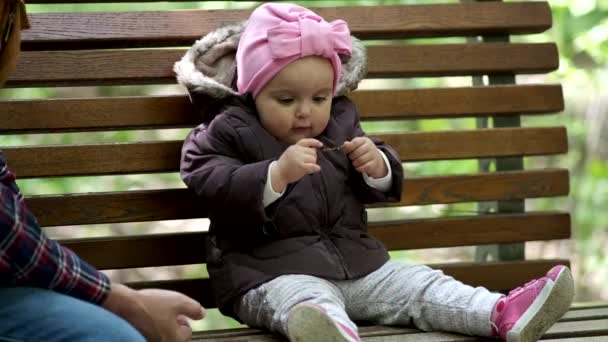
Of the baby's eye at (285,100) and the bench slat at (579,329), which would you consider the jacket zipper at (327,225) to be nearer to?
the baby's eye at (285,100)

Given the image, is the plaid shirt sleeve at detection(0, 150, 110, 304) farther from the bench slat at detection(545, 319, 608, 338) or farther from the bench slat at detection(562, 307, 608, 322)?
the bench slat at detection(562, 307, 608, 322)

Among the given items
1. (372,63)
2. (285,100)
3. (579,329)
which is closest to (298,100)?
(285,100)

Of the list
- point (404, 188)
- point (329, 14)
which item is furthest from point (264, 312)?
point (329, 14)

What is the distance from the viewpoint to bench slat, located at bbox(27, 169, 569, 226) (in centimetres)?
305

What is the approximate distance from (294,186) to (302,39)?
1.30 feet

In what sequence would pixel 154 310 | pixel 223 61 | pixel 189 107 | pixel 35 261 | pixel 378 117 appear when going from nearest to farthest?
pixel 35 261, pixel 154 310, pixel 223 61, pixel 189 107, pixel 378 117

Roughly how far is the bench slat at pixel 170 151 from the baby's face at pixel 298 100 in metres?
0.41

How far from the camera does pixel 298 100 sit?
2803 mm

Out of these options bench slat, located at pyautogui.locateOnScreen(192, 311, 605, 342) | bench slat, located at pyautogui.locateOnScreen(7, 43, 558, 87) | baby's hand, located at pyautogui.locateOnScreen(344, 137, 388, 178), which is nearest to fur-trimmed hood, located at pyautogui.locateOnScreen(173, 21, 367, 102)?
bench slat, located at pyautogui.locateOnScreen(7, 43, 558, 87)

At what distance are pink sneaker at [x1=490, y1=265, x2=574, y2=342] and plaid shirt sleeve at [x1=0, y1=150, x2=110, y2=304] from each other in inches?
37.2

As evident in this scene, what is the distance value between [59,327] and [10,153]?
1117mm

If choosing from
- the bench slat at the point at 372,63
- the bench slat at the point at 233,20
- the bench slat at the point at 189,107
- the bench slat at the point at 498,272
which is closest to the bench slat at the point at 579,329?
the bench slat at the point at 498,272

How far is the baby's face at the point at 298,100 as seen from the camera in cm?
277

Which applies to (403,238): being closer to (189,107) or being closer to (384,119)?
(384,119)
